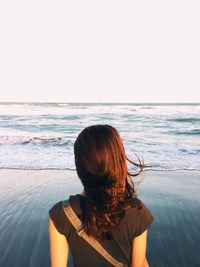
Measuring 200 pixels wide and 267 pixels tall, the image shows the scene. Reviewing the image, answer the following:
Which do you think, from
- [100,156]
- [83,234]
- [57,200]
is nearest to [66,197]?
[57,200]

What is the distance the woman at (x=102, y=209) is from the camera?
135 cm

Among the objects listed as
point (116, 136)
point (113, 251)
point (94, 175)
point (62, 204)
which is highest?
point (116, 136)

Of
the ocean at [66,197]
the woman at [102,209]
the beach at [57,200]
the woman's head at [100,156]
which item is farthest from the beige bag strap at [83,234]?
the beach at [57,200]

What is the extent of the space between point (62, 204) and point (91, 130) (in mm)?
356

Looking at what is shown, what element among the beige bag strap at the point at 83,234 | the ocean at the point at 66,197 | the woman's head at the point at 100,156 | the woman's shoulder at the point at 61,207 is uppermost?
the woman's head at the point at 100,156

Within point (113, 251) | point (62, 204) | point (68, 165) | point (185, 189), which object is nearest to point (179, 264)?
point (113, 251)

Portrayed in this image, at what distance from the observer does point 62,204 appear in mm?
1417

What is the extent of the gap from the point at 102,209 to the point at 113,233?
12 centimetres

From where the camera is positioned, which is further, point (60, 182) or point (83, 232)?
point (60, 182)

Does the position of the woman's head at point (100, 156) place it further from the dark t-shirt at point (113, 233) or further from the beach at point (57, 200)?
the beach at point (57, 200)

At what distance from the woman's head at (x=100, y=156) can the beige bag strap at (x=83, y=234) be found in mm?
148

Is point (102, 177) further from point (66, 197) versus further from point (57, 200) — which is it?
point (66, 197)

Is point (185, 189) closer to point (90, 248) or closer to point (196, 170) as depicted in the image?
point (196, 170)

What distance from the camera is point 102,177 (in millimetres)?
1381
